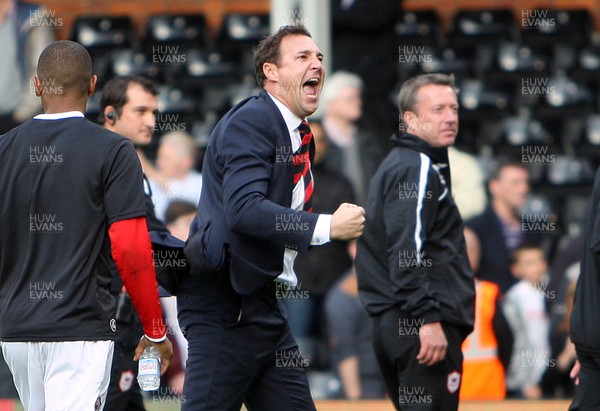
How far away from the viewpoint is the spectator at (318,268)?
8234 millimetres

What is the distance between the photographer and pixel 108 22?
456 inches

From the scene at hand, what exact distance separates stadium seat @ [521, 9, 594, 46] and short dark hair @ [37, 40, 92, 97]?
294 inches

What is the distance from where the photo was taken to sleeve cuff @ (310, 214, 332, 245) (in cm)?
443

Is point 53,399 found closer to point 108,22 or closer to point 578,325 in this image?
point 578,325

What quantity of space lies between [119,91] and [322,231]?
1.83 meters

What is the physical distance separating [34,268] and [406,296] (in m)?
1.80

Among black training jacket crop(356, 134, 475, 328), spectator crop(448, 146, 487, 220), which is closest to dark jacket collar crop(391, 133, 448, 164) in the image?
black training jacket crop(356, 134, 475, 328)

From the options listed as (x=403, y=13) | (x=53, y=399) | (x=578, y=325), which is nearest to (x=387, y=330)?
(x=578, y=325)

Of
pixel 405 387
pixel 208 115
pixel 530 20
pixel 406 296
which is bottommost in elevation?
pixel 405 387

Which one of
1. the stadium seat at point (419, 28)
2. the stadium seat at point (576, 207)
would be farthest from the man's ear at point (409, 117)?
the stadium seat at point (419, 28)

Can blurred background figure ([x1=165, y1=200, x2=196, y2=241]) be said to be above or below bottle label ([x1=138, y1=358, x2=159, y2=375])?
above

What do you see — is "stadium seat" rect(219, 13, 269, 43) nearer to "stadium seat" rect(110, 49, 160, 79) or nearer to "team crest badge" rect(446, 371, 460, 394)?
"stadium seat" rect(110, 49, 160, 79)

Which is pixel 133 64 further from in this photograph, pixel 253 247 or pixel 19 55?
pixel 253 247

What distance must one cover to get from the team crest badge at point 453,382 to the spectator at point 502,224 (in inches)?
103
